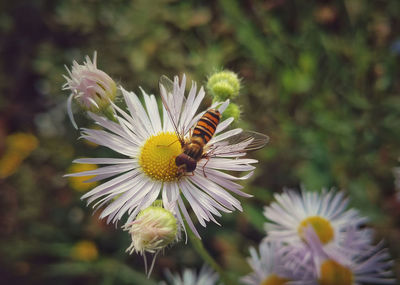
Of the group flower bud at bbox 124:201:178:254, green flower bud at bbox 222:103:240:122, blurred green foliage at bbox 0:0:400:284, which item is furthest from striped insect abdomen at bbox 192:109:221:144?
blurred green foliage at bbox 0:0:400:284

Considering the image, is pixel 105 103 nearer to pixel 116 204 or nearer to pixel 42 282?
pixel 116 204

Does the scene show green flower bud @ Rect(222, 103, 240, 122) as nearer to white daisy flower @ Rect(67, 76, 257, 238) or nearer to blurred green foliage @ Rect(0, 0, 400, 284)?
white daisy flower @ Rect(67, 76, 257, 238)

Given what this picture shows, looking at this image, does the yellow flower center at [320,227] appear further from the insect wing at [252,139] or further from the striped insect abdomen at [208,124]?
the striped insect abdomen at [208,124]

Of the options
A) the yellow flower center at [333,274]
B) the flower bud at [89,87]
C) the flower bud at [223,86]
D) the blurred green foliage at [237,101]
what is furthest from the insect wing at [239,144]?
the blurred green foliage at [237,101]

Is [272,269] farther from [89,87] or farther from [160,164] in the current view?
[89,87]

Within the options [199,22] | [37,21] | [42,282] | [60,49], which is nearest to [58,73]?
[60,49]
